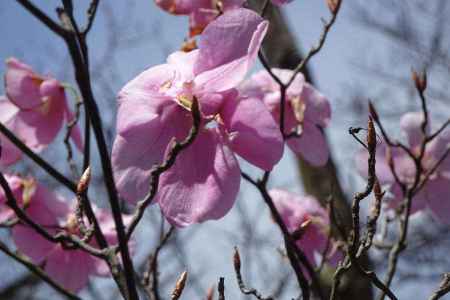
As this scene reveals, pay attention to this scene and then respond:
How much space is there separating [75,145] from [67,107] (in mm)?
107

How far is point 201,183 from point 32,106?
1.68ft

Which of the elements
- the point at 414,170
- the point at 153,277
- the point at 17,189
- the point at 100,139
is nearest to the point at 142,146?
the point at 100,139

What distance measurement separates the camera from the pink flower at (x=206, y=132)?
0.76m

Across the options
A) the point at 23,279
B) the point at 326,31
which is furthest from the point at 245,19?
the point at 23,279

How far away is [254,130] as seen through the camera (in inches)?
30.2

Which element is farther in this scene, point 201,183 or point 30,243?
point 30,243

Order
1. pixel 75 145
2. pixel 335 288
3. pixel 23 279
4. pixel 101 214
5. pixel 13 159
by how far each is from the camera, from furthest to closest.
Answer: pixel 23 279 < pixel 101 214 < pixel 75 145 < pixel 13 159 < pixel 335 288

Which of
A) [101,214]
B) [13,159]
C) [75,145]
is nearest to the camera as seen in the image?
[13,159]

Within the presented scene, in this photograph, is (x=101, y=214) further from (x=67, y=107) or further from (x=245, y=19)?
(x=245, y=19)

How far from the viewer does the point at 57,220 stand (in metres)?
1.21

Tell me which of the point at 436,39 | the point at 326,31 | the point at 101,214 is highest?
the point at 326,31

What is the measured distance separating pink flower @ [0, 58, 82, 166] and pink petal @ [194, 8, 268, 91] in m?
0.45

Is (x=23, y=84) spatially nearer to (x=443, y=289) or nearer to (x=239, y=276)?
(x=239, y=276)

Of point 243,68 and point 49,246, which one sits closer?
point 243,68
